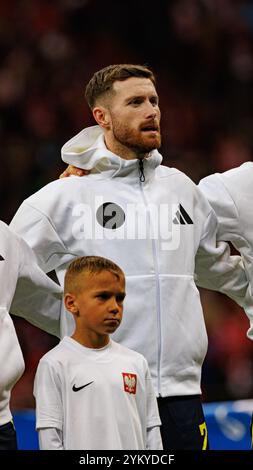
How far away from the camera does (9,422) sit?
3674 millimetres

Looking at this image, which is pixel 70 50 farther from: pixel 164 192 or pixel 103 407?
pixel 103 407

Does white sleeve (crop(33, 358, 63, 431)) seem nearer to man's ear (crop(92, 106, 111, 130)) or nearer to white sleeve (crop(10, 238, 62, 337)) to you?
white sleeve (crop(10, 238, 62, 337))

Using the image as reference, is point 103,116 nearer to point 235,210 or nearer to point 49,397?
point 235,210

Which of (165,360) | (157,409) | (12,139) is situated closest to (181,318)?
(165,360)

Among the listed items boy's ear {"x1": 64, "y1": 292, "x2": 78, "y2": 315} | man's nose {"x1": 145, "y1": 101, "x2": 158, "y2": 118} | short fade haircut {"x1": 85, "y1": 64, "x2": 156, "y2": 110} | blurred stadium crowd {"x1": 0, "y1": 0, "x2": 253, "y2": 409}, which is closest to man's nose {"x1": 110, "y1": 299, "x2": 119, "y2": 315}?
boy's ear {"x1": 64, "y1": 292, "x2": 78, "y2": 315}

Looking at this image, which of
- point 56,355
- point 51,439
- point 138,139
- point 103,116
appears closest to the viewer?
point 51,439

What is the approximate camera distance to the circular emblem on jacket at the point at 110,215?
4.12 metres

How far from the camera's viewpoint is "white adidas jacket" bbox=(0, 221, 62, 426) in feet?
12.0

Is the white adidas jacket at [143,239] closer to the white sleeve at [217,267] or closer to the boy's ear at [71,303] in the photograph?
the white sleeve at [217,267]

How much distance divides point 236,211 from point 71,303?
920mm

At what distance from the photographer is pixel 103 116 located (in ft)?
14.2

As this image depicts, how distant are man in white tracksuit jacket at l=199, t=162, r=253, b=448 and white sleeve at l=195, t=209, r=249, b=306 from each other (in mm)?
40

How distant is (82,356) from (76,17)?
258 inches

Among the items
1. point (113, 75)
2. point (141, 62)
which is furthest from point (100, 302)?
point (141, 62)
